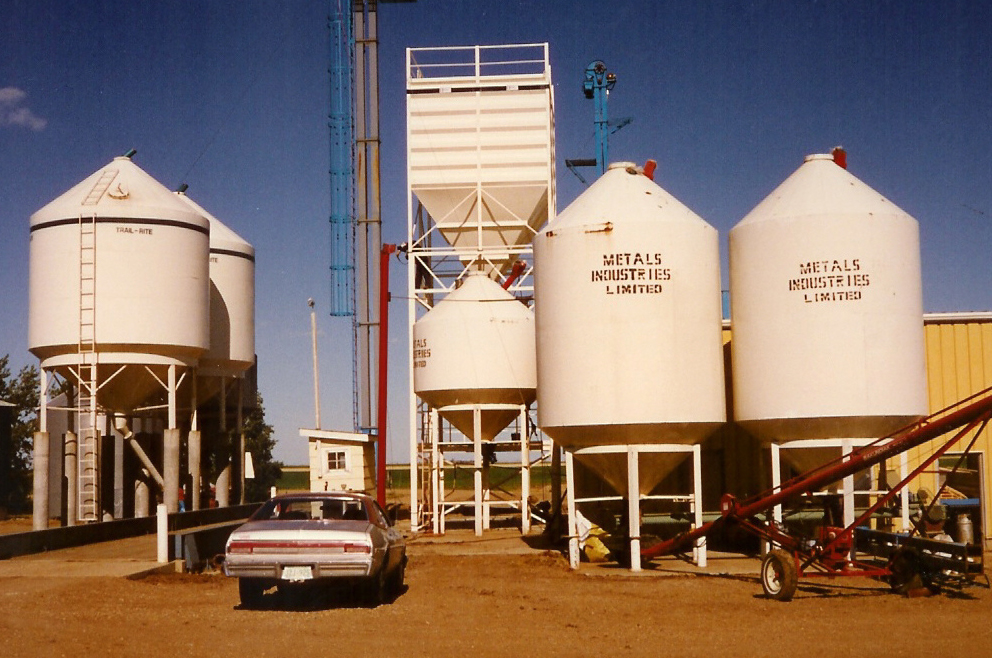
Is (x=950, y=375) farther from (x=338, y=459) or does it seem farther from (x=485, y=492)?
(x=338, y=459)

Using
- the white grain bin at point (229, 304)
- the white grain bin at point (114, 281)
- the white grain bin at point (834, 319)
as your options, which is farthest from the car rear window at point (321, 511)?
the white grain bin at point (229, 304)

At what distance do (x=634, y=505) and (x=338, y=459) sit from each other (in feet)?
81.0

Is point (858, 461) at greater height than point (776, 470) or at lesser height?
greater

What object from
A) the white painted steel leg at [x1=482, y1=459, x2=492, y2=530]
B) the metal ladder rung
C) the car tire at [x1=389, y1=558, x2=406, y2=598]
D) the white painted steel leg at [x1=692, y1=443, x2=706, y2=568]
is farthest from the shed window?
the car tire at [x1=389, y1=558, x2=406, y2=598]

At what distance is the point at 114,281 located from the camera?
26.6m

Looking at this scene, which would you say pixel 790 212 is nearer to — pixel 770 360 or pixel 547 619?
pixel 770 360

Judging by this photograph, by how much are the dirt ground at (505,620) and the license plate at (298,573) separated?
1.54ft

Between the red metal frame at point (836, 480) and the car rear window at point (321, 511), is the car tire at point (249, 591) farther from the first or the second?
the red metal frame at point (836, 480)

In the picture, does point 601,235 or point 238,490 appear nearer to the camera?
point 601,235

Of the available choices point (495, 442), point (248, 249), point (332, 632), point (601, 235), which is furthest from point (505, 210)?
point (332, 632)

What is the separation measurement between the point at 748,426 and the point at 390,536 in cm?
759

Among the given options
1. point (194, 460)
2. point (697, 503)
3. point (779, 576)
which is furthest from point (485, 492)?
point (779, 576)

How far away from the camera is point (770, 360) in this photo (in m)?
19.2

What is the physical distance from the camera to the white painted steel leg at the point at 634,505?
1906cm
